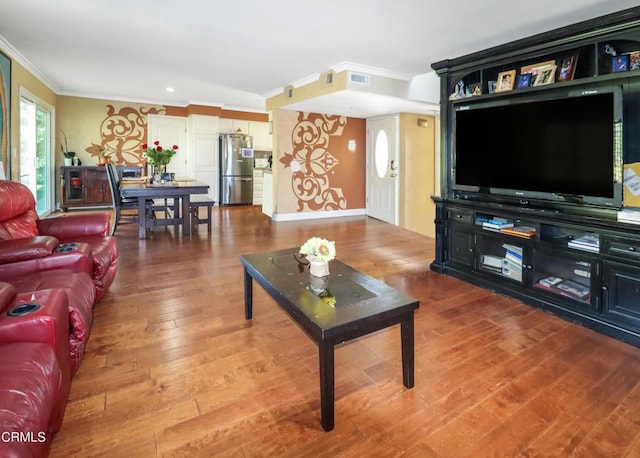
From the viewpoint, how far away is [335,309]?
176cm

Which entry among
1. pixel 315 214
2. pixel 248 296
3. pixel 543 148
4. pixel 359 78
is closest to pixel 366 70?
pixel 359 78

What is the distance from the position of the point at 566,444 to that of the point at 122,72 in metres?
6.95

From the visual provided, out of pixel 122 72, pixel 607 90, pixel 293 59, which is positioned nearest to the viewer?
pixel 607 90

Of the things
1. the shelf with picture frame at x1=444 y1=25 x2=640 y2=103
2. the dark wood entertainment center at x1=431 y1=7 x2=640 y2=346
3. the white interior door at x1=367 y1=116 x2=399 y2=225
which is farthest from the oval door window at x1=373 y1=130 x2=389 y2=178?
the shelf with picture frame at x1=444 y1=25 x2=640 y2=103

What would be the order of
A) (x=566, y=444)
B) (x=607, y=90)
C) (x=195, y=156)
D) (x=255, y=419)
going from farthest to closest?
(x=195, y=156) → (x=607, y=90) → (x=255, y=419) → (x=566, y=444)

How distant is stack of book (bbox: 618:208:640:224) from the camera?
2.41 m

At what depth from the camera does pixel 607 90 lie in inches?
103

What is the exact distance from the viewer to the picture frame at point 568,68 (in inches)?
116

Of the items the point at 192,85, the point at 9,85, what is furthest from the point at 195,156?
the point at 9,85

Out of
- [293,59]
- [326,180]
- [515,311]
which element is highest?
[293,59]

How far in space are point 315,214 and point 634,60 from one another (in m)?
5.56

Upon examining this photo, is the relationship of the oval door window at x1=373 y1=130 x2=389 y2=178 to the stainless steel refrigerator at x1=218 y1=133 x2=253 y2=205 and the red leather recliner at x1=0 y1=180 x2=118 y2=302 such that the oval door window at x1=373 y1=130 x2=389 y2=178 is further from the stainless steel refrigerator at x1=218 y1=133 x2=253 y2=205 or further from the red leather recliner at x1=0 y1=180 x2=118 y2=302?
the red leather recliner at x1=0 y1=180 x2=118 y2=302

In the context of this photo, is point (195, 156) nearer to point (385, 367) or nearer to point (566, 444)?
point (385, 367)

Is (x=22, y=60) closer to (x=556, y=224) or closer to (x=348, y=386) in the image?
(x=348, y=386)
